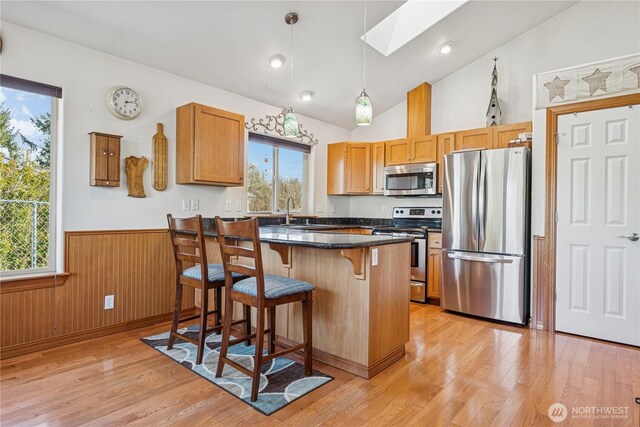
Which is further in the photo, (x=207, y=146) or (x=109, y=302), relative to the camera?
(x=207, y=146)

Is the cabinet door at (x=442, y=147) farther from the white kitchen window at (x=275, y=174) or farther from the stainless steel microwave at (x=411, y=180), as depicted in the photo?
the white kitchen window at (x=275, y=174)

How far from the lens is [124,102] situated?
122 inches

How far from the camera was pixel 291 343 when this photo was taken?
2.68 m

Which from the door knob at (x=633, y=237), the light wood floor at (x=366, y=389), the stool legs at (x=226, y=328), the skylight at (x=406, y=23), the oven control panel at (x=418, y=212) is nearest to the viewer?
the light wood floor at (x=366, y=389)

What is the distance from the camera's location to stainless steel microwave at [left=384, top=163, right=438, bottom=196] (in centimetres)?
452

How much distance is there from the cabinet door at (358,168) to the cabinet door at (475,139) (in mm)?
1279

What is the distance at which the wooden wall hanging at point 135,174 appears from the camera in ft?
10.3

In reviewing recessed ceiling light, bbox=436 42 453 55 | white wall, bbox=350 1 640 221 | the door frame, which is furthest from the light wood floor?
recessed ceiling light, bbox=436 42 453 55

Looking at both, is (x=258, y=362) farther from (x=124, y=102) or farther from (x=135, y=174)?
(x=124, y=102)

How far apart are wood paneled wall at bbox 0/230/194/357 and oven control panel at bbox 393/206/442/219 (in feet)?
10.1

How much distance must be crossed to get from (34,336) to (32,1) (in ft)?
7.84

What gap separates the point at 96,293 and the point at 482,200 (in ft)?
12.0

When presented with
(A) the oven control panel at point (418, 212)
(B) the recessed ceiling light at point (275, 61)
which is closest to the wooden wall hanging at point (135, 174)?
(B) the recessed ceiling light at point (275, 61)

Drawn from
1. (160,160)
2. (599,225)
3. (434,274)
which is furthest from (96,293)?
(599,225)
